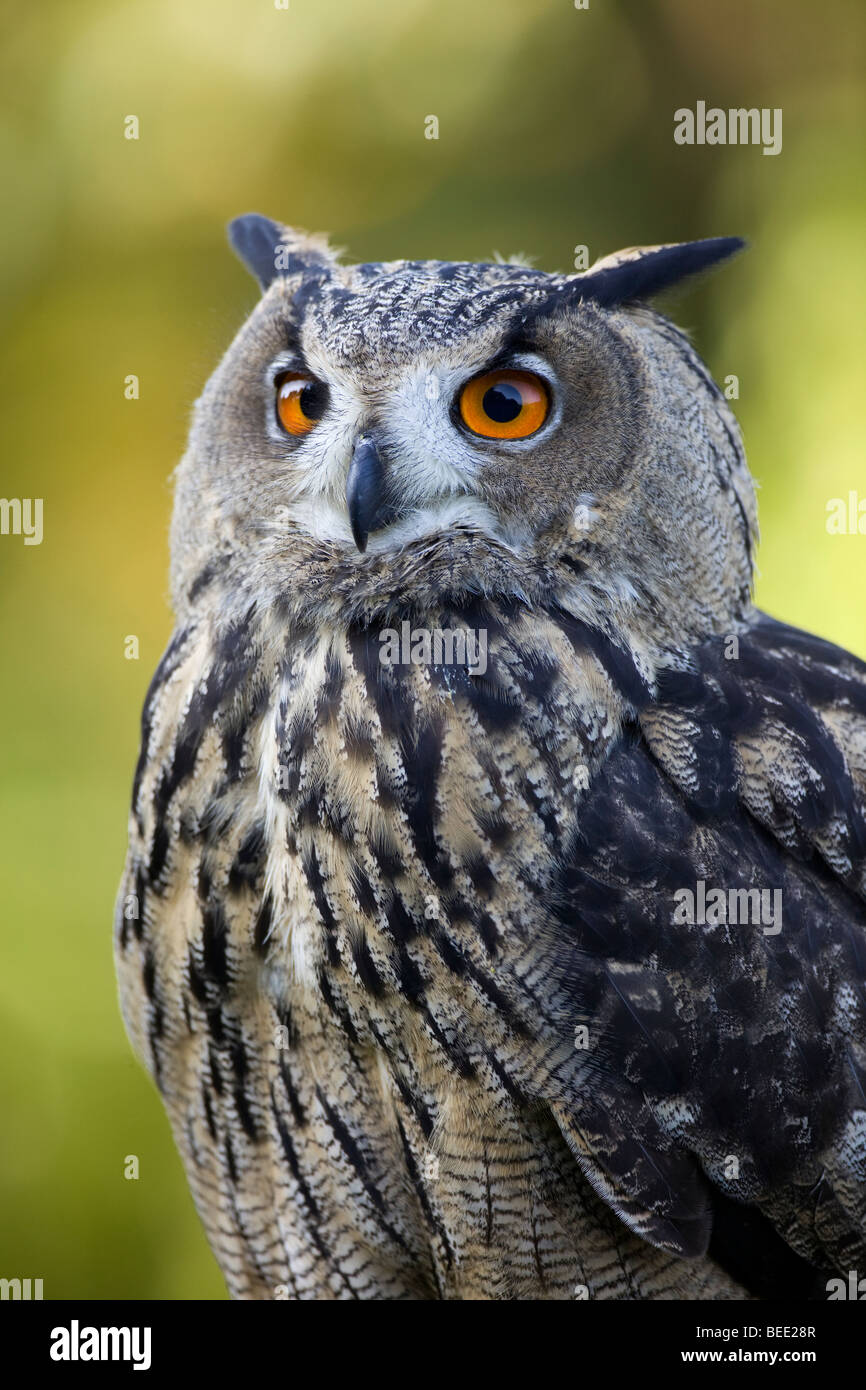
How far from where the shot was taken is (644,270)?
174 cm

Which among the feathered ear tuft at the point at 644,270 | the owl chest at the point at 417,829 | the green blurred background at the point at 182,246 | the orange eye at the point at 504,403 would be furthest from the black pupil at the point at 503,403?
the green blurred background at the point at 182,246

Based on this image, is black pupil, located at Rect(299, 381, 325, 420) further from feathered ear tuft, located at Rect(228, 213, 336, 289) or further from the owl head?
feathered ear tuft, located at Rect(228, 213, 336, 289)

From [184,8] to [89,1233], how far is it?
299 centimetres

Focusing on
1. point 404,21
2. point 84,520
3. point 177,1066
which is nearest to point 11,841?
point 84,520

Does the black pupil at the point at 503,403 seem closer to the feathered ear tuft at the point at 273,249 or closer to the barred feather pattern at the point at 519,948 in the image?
the barred feather pattern at the point at 519,948

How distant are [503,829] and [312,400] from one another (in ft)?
2.07

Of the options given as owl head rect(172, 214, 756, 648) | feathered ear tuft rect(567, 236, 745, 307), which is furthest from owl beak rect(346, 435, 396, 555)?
feathered ear tuft rect(567, 236, 745, 307)

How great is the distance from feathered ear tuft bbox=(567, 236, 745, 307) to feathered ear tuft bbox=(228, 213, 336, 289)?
0.39 metres

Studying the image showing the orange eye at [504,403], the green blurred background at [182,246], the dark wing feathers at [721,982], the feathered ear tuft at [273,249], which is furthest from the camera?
the green blurred background at [182,246]

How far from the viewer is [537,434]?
1.59m

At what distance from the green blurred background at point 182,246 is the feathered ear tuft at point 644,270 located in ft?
3.64

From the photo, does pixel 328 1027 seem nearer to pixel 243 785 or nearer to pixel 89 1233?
pixel 243 785

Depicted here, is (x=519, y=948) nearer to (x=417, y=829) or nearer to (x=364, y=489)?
(x=417, y=829)

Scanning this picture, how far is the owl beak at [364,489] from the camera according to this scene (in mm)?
1512
